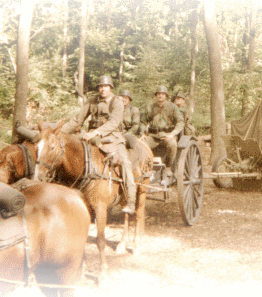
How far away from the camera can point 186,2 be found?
25.7m

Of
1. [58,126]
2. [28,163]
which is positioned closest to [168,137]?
[28,163]

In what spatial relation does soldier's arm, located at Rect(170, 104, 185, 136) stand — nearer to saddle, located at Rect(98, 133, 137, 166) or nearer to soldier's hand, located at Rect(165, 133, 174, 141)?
soldier's hand, located at Rect(165, 133, 174, 141)

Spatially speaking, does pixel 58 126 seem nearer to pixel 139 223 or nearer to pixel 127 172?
pixel 127 172

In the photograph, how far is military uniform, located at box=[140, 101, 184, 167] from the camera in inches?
322

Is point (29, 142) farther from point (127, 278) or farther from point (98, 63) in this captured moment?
point (98, 63)

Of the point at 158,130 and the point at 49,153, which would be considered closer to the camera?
the point at 49,153

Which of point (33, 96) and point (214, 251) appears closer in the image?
point (214, 251)

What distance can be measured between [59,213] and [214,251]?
146 inches

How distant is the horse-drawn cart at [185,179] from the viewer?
739 centimetres

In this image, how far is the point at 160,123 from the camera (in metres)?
8.30

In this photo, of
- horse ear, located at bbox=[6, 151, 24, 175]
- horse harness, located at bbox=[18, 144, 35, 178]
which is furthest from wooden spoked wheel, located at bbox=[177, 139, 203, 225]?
horse ear, located at bbox=[6, 151, 24, 175]

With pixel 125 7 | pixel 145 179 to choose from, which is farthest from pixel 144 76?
pixel 145 179

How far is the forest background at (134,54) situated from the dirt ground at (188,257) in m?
13.2

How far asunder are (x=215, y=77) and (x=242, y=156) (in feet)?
10.3
